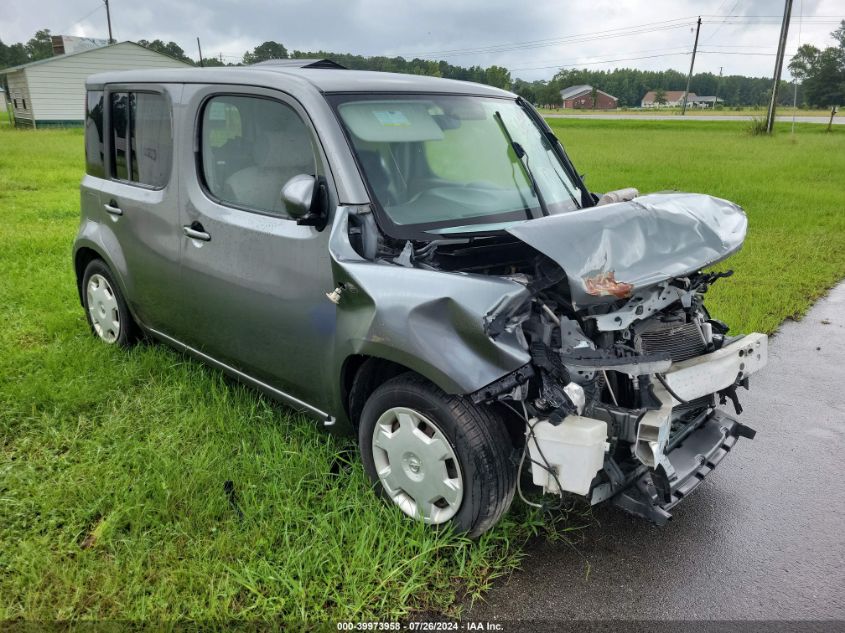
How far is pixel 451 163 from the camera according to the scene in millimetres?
3543

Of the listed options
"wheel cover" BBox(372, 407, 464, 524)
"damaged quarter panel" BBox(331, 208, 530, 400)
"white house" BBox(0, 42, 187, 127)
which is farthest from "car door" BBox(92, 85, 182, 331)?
"white house" BBox(0, 42, 187, 127)

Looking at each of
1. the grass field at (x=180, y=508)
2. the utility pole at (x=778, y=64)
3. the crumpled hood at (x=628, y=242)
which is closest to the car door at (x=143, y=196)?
the grass field at (x=180, y=508)

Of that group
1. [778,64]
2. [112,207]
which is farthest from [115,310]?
[778,64]

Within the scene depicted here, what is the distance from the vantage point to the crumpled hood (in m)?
2.53

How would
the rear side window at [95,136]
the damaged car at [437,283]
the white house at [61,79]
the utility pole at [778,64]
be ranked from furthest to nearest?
the white house at [61,79] → the utility pole at [778,64] → the rear side window at [95,136] → the damaged car at [437,283]

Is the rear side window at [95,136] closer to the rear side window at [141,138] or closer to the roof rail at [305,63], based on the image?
the rear side window at [141,138]

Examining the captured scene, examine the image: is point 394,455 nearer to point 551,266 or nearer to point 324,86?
point 551,266

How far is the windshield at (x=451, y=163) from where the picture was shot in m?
3.16

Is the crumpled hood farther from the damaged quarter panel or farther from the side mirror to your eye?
the side mirror

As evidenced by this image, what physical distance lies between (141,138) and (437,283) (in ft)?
8.52

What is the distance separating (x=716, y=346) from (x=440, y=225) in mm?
1437

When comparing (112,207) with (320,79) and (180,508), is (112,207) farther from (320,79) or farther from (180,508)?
(180,508)

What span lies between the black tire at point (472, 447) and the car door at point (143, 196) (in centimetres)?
192

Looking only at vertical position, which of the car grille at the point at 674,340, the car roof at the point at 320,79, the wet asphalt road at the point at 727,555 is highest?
the car roof at the point at 320,79
